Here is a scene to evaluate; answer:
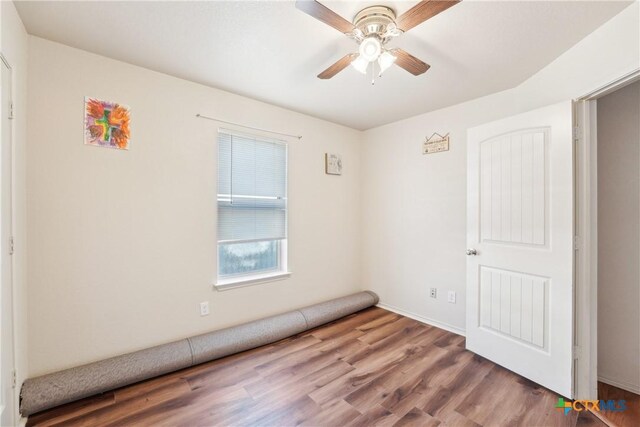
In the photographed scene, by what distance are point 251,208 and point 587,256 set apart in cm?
275

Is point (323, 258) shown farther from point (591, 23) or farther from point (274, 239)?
point (591, 23)

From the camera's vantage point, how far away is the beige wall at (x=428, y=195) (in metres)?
2.23

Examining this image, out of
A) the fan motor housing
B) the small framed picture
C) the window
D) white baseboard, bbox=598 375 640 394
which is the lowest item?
white baseboard, bbox=598 375 640 394

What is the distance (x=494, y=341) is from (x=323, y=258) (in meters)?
1.91

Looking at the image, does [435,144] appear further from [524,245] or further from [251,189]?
[251,189]

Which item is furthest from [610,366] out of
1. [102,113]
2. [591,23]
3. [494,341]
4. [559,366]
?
[102,113]

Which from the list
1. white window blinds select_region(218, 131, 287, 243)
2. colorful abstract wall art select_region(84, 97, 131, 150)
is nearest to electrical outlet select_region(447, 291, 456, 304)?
white window blinds select_region(218, 131, 287, 243)

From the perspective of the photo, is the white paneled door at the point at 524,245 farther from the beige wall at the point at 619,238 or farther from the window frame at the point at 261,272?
the window frame at the point at 261,272

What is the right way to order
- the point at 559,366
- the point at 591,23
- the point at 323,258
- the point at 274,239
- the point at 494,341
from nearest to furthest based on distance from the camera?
1. the point at 591,23
2. the point at 559,366
3. the point at 494,341
4. the point at 274,239
5. the point at 323,258

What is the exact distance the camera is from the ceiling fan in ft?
4.25

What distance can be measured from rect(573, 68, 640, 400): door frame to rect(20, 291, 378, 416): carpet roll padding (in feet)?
6.83

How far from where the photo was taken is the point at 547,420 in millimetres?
1709

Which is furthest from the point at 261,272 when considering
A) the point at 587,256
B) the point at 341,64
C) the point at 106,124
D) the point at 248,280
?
the point at 587,256

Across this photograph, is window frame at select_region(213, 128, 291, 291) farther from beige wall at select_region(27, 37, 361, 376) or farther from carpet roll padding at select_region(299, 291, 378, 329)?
carpet roll padding at select_region(299, 291, 378, 329)
